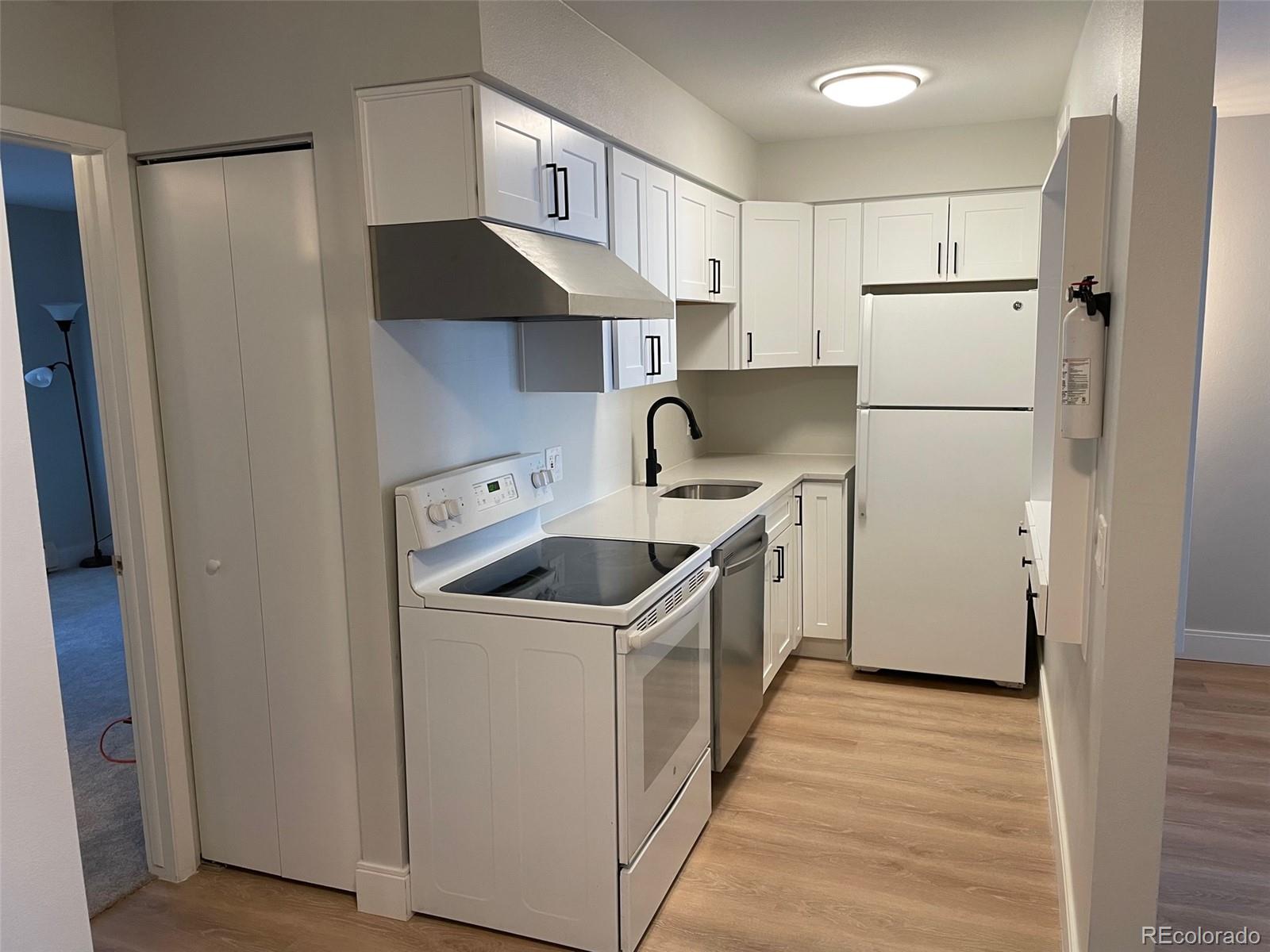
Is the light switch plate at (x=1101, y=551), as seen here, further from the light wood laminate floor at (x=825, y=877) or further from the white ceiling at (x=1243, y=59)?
the white ceiling at (x=1243, y=59)

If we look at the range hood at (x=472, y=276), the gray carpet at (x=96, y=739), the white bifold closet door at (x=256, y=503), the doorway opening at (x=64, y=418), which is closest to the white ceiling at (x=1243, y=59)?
the range hood at (x=472, y=276)

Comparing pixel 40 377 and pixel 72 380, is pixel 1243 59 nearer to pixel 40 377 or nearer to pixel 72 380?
pixel 40 377

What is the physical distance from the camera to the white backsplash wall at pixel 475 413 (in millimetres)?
2373

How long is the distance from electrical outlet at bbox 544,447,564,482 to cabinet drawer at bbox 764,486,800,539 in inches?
33.8

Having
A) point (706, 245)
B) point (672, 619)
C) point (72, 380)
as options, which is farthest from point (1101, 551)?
point (72, 380)

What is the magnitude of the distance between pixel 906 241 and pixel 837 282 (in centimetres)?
35

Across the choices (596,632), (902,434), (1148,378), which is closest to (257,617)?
(596,632)

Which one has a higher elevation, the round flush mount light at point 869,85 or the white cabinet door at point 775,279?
the round flush mount light at point 869,85

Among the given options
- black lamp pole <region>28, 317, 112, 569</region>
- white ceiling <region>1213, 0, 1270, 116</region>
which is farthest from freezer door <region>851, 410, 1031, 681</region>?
black lamp pole <region>28, 317, 112, 569</region>

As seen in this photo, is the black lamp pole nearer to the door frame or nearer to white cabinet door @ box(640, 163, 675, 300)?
the door frame

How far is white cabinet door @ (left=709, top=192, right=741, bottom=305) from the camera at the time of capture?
3910 mm

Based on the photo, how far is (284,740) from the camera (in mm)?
2582

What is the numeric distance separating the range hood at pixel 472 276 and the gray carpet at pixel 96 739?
1160 millimetres

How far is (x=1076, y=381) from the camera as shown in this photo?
1.94 meters
